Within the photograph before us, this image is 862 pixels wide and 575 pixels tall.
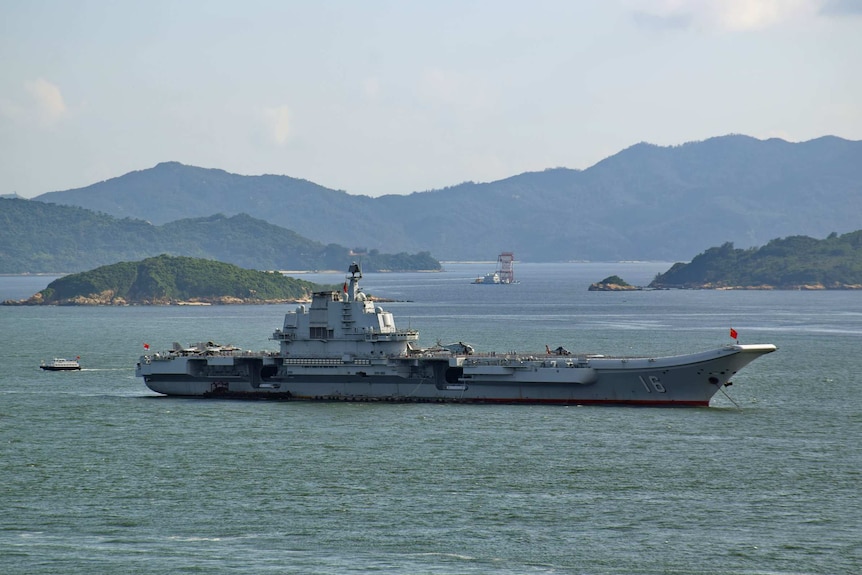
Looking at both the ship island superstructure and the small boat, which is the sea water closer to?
the ship island superstructure

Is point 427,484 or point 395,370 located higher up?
point 395,370

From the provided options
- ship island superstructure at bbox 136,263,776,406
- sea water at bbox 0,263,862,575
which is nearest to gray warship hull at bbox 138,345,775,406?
ship island superstructure at bbox 136,263,776,406

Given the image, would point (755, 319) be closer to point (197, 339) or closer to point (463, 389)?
point (197, 339)

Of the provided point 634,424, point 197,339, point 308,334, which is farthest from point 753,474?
point 197,339

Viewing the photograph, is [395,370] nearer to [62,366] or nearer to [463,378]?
[463,378]

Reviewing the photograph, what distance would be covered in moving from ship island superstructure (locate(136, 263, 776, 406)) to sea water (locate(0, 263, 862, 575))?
59.8 inches

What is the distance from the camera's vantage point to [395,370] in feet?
201

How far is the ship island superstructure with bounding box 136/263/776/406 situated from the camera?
191 ft

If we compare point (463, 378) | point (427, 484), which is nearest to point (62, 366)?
point (463, 378)

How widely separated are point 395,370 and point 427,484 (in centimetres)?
1997

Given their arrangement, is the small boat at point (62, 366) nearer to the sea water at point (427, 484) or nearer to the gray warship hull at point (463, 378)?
the sea water at point (427, 484)

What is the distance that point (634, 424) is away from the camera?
2096 inches

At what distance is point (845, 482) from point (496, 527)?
13.0 m

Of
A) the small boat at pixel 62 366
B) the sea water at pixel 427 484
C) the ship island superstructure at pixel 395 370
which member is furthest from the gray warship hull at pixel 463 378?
the small boat at pixel 62 366
